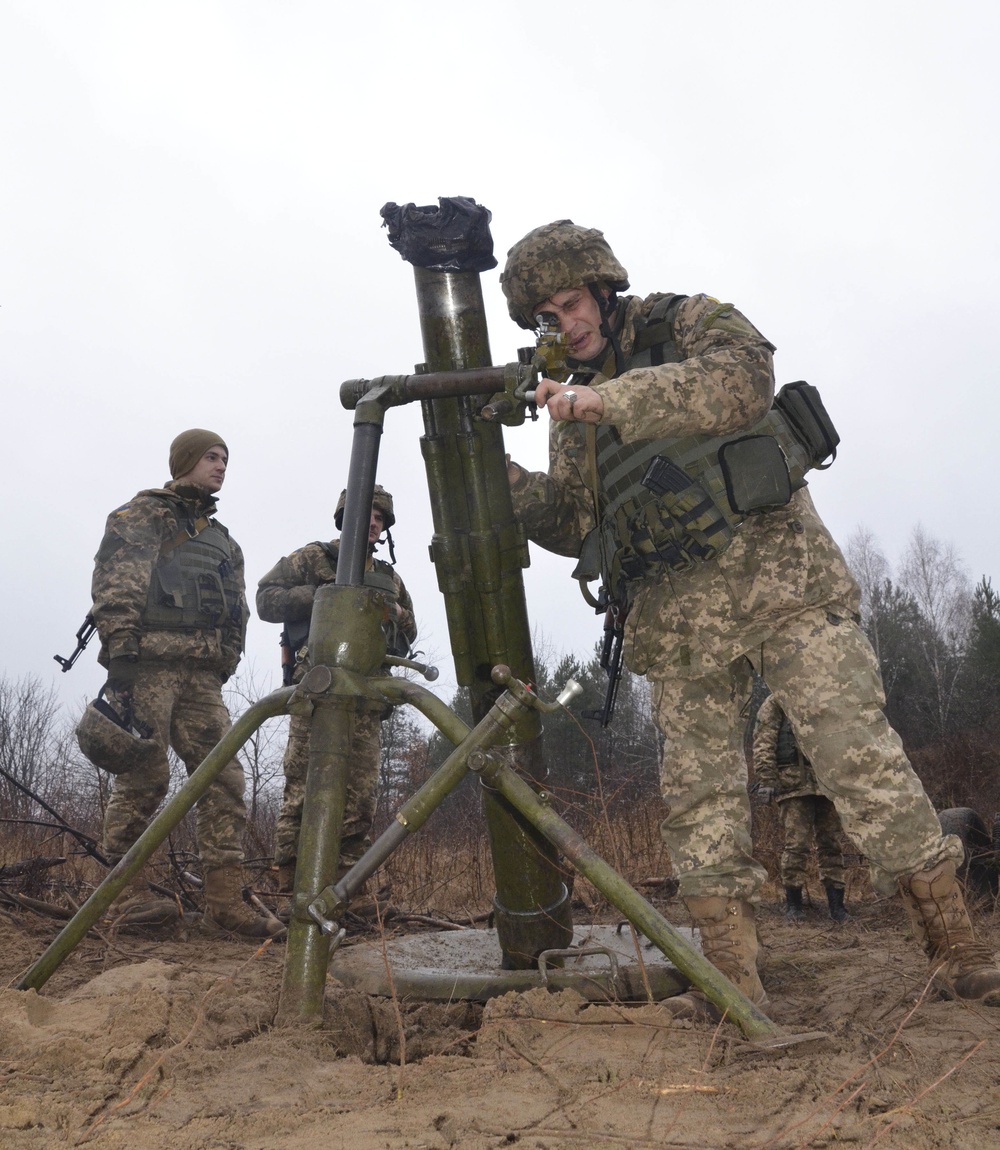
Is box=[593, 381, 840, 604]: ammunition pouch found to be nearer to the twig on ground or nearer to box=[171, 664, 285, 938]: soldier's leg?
the twig on ground

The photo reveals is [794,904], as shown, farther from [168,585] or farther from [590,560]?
[168,585]

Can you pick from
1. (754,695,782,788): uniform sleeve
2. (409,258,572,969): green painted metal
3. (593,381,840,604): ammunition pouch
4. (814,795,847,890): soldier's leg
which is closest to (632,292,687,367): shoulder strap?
(593,381,840,604): ammunition pouch

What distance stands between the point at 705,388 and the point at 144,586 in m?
3.23

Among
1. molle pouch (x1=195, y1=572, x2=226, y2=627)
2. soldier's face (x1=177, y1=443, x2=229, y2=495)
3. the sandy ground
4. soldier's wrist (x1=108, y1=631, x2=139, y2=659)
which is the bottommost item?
the sandy ground

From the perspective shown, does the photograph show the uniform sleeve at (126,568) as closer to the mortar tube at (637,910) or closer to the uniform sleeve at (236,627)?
the uniform sleeve at (236,627)

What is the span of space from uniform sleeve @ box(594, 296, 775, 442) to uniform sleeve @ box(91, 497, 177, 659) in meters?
3.02

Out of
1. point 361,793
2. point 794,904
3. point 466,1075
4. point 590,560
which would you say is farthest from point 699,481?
point 794,904

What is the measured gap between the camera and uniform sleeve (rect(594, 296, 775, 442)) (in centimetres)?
245

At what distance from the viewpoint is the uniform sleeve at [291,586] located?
17.4 ft

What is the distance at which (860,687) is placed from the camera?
264 cm

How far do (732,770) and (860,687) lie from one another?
17.6 inches

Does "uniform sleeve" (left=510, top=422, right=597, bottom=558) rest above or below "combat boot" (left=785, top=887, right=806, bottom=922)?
above

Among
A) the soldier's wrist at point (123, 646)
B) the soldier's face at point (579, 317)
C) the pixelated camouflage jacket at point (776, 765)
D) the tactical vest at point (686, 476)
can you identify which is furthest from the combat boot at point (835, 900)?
the soldier's wrist at point (123, 646)

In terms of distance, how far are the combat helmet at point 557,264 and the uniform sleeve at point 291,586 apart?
2.69m
